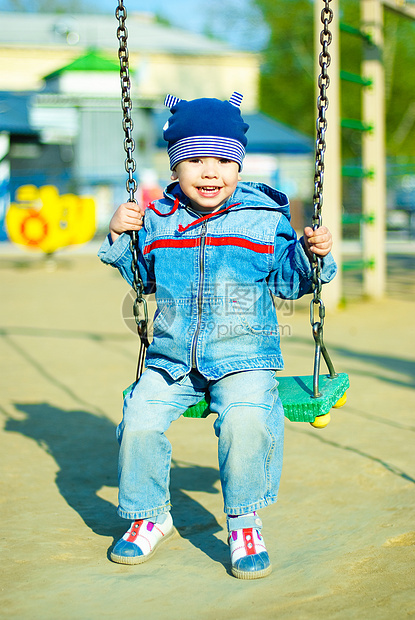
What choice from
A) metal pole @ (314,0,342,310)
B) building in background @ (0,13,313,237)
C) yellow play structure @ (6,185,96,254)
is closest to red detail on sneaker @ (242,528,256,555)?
metal pole @ (314,0,342,310)

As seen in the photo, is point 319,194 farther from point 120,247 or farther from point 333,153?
point 333,153

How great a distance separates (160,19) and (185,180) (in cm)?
4472

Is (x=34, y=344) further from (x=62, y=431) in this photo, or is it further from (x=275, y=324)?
(x=275, y=324)

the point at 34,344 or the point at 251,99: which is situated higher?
the point at 251,99

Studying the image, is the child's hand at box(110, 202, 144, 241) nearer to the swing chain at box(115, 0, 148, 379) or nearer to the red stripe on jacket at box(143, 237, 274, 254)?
the swing chain at box(115, 0, 148, 379)

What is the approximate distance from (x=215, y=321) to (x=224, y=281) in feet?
0.42

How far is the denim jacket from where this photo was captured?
7.51ft

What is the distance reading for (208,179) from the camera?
236 cm

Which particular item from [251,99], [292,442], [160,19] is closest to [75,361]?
[292,442]

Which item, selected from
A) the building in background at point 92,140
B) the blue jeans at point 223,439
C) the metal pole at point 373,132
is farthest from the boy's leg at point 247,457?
the building in background at point 92,140

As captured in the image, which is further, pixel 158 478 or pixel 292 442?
pixel 292 442

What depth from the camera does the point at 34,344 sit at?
5902 mm

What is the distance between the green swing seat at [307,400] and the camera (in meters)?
2.19

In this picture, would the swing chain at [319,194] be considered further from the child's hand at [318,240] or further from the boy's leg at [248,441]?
the boy's leg at [248,441]
